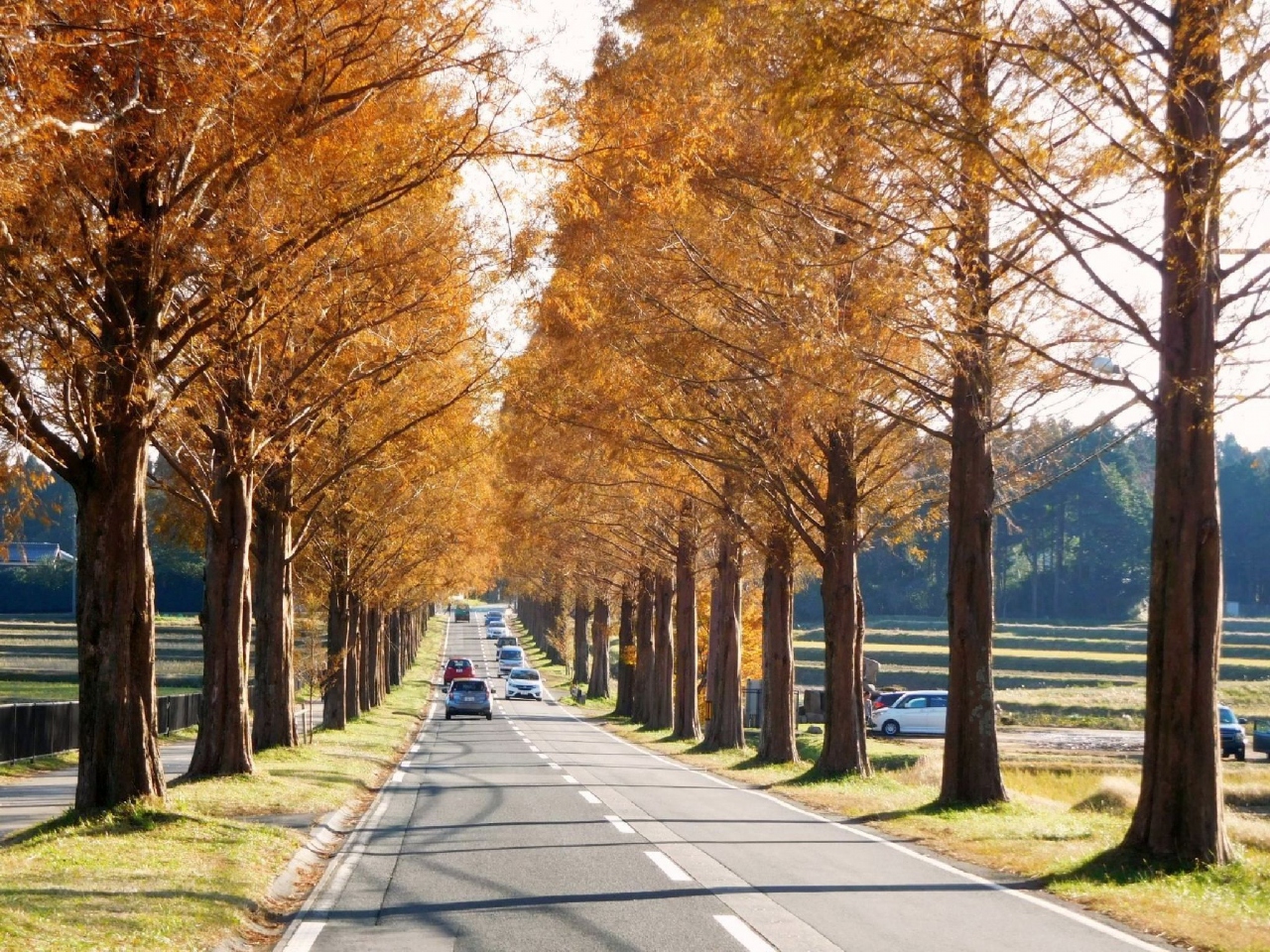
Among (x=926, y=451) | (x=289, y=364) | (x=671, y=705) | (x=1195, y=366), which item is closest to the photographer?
(x=1195, y=366)

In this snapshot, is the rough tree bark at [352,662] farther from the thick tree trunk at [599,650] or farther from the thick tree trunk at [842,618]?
the thick tree trunk at [599,650]

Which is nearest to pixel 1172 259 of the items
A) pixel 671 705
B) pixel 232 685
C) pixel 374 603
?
pixel 232 685

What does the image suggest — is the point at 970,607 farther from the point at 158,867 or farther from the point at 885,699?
the point at 885,699

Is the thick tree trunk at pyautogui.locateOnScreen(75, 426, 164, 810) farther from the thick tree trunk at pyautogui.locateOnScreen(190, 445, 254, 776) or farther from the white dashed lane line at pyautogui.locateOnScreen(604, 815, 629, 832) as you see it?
the thick tree trunk at pyautogui.locateOnScreen(190, 445, 254, 776)

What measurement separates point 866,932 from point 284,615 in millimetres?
17946

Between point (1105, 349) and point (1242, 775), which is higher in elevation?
point (1105, 349)

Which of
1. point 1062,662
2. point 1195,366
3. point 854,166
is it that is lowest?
point 1062,662

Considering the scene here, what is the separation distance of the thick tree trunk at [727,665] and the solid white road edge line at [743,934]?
25.3 m

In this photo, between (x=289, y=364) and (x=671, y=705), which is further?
(x=671, y=705)

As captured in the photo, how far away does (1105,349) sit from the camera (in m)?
13.4

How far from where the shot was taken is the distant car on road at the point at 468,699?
49312mm

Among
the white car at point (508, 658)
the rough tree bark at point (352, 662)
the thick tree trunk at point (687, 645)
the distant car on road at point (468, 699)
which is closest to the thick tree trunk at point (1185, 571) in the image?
the thick tree trunk at point (687, 645)

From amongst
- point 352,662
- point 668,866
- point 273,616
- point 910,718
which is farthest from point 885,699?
point 668,866

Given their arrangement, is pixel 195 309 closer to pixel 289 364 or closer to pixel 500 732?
pixel 289 364
